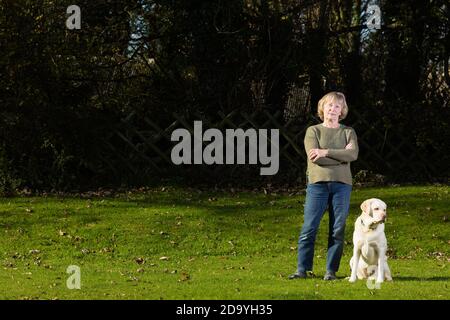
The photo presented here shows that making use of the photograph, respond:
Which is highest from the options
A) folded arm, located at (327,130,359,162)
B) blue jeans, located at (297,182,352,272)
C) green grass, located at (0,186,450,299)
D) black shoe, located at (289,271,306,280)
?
folded arm, located at (327,130,359,162)

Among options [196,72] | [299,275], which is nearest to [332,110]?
[299,275]

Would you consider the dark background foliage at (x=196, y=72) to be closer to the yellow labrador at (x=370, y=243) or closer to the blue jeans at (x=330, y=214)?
the blue jeans at (x=330, y=214)

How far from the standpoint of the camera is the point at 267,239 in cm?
1529

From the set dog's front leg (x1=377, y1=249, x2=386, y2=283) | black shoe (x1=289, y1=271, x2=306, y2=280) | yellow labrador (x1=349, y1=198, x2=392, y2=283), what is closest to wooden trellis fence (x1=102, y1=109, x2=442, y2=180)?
black shoe (x1=289, y1=271, x2=306, y2=280)

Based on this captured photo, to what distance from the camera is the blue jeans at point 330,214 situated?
31.4 ft


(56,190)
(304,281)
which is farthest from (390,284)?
(56,190)

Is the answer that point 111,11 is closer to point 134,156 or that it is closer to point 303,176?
point 134,156

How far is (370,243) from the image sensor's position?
9.47m

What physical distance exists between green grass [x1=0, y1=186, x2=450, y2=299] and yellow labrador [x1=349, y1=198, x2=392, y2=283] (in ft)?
0.91

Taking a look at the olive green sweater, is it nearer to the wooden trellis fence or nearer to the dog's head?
the dog's head

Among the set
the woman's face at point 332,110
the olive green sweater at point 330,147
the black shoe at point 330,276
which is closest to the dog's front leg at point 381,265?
the black shoe at point 330,276

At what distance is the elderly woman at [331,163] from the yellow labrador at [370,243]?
25cm

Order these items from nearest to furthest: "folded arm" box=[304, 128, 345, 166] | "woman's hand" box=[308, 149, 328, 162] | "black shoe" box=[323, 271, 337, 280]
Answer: "woman's hand" box=[308, 149, 328, 162]
"folded arm" box=[304, 128, 345, 166]
"black shoe" box=[323, 271, 337, 280]

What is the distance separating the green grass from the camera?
30.7ft
